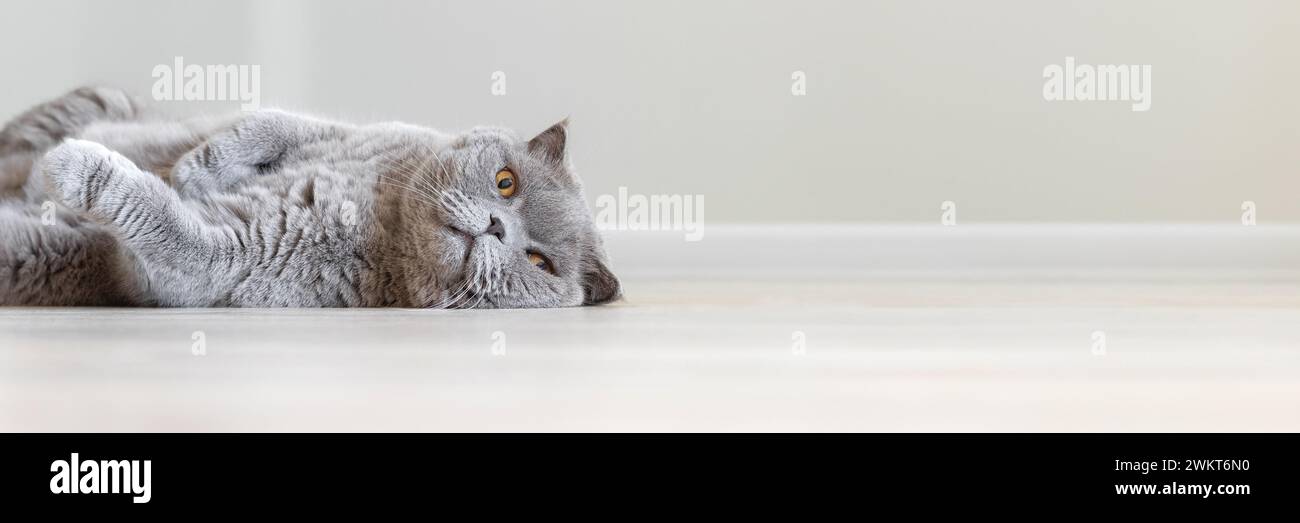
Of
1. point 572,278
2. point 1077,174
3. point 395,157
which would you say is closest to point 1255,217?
point 1077,174

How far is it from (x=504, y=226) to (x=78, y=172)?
1.59 feet

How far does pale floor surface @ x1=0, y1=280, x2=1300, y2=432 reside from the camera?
1.99 ft

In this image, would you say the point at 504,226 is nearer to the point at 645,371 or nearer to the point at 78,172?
the point at 78,172

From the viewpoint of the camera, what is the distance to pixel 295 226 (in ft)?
4.75

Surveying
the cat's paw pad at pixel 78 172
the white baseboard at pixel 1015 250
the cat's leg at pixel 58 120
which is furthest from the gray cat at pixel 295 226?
the white baseboard at pixel 1015 250

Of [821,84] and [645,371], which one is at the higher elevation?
[821,84]

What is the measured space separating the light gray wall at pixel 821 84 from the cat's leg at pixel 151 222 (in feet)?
3.81

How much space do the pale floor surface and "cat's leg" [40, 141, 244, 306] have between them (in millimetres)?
71

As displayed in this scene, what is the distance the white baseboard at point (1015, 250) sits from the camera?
2.67 meters

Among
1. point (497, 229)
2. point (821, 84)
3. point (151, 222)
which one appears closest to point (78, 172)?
point (151, 222)
